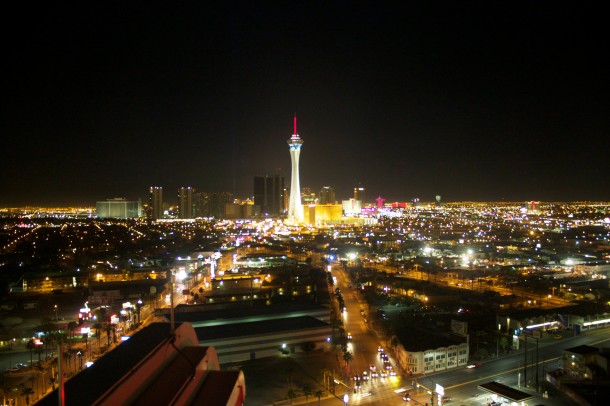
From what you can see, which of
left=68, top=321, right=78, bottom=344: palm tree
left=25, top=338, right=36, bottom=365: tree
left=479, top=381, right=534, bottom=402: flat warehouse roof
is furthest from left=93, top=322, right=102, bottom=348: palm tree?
left=479, top=381, right=534, bottom=402: flat warehouse roof

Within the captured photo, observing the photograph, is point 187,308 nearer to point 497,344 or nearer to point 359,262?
point 497,344

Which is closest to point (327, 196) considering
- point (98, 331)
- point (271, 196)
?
point (271, 196)

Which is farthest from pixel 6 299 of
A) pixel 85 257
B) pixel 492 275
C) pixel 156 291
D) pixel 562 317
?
pixel 492 275

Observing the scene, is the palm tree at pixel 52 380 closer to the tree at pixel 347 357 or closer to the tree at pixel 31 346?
the tree at pixel 31 346

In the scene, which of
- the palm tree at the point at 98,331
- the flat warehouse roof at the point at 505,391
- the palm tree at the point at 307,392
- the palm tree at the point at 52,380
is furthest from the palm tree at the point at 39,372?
the flat warehouse roof at the point at 505,391

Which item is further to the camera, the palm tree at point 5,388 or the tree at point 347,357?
the tree at point 347,357
